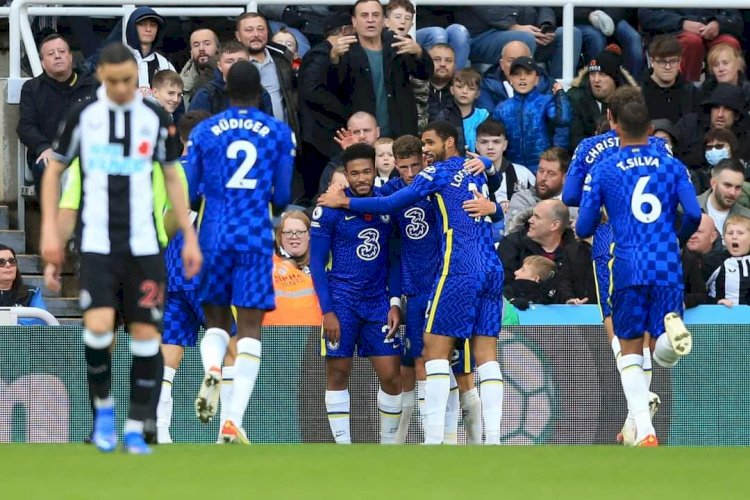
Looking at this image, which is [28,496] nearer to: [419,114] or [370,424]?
[370,424]

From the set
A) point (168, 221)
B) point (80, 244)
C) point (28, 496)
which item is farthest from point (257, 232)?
point (28, 496)

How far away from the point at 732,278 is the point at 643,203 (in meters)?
3.42

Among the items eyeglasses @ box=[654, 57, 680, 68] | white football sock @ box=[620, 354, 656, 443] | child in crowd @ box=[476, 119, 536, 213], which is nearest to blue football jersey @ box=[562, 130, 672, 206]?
white football sock @ box=[620, 354, 656, 443]

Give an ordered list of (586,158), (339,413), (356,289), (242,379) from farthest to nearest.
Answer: (339,413) < (356,289) < (586,158) < (242,379)

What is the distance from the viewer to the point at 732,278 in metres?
14.5

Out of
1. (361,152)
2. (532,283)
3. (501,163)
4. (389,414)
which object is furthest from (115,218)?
(501,163)

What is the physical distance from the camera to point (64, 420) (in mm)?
13969

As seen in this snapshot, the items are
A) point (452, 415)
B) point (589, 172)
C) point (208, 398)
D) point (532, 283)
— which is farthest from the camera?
point (532, 283)

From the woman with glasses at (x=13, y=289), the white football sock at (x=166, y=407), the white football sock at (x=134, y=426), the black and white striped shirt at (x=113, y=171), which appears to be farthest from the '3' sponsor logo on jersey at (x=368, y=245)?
the white football sock at (x=134, y=426)

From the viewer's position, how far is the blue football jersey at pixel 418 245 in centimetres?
1273

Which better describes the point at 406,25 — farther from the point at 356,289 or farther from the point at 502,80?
the point at 356,289

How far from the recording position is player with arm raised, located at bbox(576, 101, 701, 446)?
1129 centimetres

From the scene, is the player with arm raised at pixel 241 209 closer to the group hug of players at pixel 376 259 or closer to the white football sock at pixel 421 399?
the group hug of players at pixel 376 259

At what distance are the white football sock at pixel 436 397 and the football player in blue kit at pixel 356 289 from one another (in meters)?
0.61
